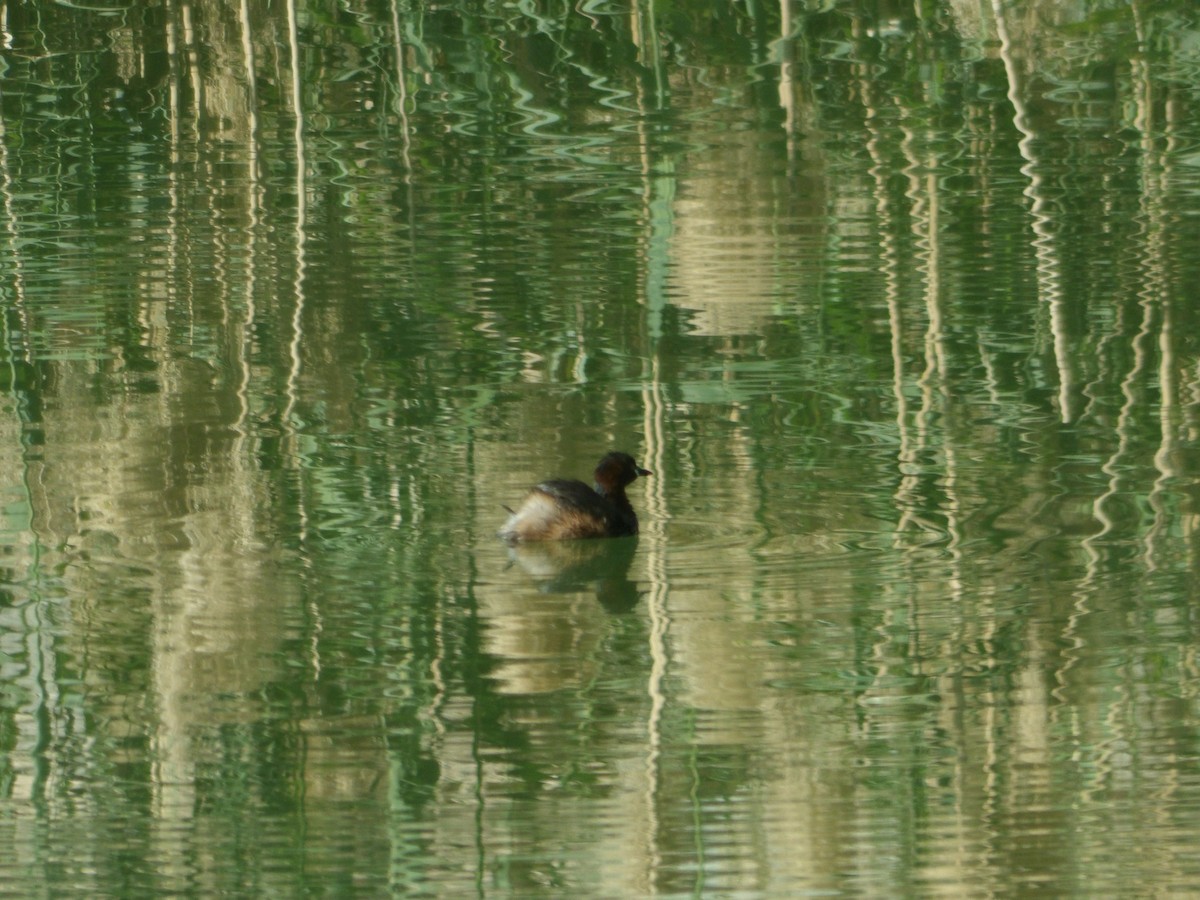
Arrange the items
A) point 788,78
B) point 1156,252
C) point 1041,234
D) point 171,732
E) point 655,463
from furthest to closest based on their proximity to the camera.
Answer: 1. point 788,78
2. point 1041,234
3. point 1156,252
4. point 655,463
5. point 171,732

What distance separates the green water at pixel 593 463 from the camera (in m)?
5.96

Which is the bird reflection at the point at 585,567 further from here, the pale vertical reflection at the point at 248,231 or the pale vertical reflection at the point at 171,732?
the pale vertical reflection at the point at 248,231

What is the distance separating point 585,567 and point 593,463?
952 millimetres

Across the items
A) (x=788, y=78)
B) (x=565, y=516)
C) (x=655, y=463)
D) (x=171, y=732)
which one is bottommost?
(x=171, y=732)

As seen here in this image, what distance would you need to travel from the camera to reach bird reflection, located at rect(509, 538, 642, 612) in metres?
7.77

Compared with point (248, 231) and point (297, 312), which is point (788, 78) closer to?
point (248, 231)

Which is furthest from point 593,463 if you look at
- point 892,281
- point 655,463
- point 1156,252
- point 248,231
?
point 248,231

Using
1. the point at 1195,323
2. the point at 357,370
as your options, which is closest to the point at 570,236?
the point at 357,370

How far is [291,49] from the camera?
17.4 meters

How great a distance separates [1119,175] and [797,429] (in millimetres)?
4813

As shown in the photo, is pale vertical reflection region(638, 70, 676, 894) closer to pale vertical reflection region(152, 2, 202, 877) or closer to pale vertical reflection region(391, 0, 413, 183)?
pale vertical reflection region(152, 2, 202, 877)

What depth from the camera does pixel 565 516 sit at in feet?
26.6

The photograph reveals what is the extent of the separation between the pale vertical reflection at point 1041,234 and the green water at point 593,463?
37 millimetres

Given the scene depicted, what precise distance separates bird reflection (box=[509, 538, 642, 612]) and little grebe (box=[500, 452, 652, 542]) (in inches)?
1.5
